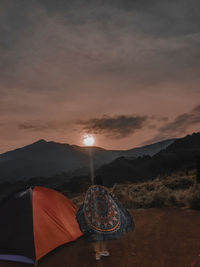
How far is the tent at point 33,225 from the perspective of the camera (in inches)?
212

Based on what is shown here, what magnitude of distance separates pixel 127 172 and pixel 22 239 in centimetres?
5185

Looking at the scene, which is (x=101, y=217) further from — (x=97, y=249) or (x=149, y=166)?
(x=149, y=166)

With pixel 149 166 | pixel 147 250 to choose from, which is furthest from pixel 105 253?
pixel 149 166

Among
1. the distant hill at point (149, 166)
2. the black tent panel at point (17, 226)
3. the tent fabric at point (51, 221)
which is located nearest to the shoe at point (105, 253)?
the tent fabric at point (51, 221)

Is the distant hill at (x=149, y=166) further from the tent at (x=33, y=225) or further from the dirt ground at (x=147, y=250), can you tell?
the tent at (x=33, y=225)

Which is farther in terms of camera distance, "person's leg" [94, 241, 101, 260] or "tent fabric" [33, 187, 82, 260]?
"tent fabric" [33, 187, 82, 260]

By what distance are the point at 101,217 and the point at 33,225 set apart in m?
1.94

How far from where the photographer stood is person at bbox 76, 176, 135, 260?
476 centimetres

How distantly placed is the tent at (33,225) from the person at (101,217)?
50.0 inches

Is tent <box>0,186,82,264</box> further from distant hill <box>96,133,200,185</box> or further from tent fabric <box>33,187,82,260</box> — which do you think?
distant hill <box>96,133,200,185</box>

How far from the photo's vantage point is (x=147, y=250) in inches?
222

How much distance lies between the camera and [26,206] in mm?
5977

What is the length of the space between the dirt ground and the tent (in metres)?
0.25

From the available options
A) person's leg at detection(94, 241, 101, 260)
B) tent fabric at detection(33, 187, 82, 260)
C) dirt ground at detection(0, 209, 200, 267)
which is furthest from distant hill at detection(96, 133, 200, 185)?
person's leg at detection(94, 241, 101, 260)
